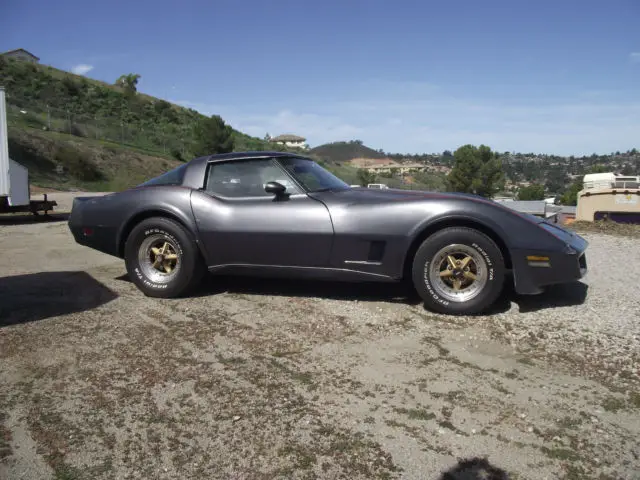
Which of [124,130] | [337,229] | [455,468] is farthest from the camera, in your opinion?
[124,130]

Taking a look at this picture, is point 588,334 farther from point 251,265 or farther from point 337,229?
point 251,265

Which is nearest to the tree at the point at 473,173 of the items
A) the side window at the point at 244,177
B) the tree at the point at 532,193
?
the tree at the point at 532,193

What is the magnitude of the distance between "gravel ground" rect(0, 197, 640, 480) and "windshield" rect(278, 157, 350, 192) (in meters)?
1.02

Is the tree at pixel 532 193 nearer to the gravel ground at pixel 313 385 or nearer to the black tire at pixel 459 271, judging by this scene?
the gravel ground at pixel 313 385

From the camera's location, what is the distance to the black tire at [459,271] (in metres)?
3.74

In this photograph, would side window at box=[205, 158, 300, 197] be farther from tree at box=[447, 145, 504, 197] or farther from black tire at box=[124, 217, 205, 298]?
tree at box=[447, 145, 504, 197]

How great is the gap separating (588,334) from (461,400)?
1.49 meters

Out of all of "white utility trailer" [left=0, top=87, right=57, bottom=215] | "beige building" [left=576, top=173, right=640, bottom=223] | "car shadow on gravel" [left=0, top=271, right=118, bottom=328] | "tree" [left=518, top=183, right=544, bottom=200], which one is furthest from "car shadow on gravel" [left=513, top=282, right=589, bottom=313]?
"tree" [left=518, top=183, right=544, bottom=200]

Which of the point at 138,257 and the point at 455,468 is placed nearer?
the point at 455,468

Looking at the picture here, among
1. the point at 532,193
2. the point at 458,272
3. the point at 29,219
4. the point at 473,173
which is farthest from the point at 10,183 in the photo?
the point at 532,193

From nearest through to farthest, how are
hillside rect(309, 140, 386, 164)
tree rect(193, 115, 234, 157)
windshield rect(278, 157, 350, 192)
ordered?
windshield rect(278, 157, 350, 192) → tree rect(193, 115, 234, 157) → hillside rect(309, 140, 386, 164)

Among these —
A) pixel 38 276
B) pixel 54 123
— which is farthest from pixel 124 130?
pixel 38 276

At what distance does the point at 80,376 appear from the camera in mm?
2828

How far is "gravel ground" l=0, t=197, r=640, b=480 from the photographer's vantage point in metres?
2.04
